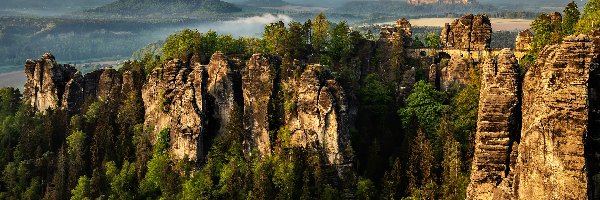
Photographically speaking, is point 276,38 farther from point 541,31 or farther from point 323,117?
point 541,31

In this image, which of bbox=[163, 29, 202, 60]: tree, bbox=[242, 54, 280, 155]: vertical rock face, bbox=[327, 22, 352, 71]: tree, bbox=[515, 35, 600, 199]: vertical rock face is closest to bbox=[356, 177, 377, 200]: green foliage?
bbox=[242, 54, 280, 155]: vertical rock face

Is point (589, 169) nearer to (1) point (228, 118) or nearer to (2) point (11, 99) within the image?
(1) point (228, 118)

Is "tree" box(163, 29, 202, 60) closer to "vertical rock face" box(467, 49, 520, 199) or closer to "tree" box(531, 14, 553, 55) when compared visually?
"tree" box(531, 14, 553, 55)

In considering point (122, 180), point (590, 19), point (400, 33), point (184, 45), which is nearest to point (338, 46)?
point (400, 33)

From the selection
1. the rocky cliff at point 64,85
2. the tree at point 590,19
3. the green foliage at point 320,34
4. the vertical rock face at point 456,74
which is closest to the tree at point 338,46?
the green foliage at point 320,34

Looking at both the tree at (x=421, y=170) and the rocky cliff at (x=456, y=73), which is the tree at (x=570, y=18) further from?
the tree at (x=421, y=170)
